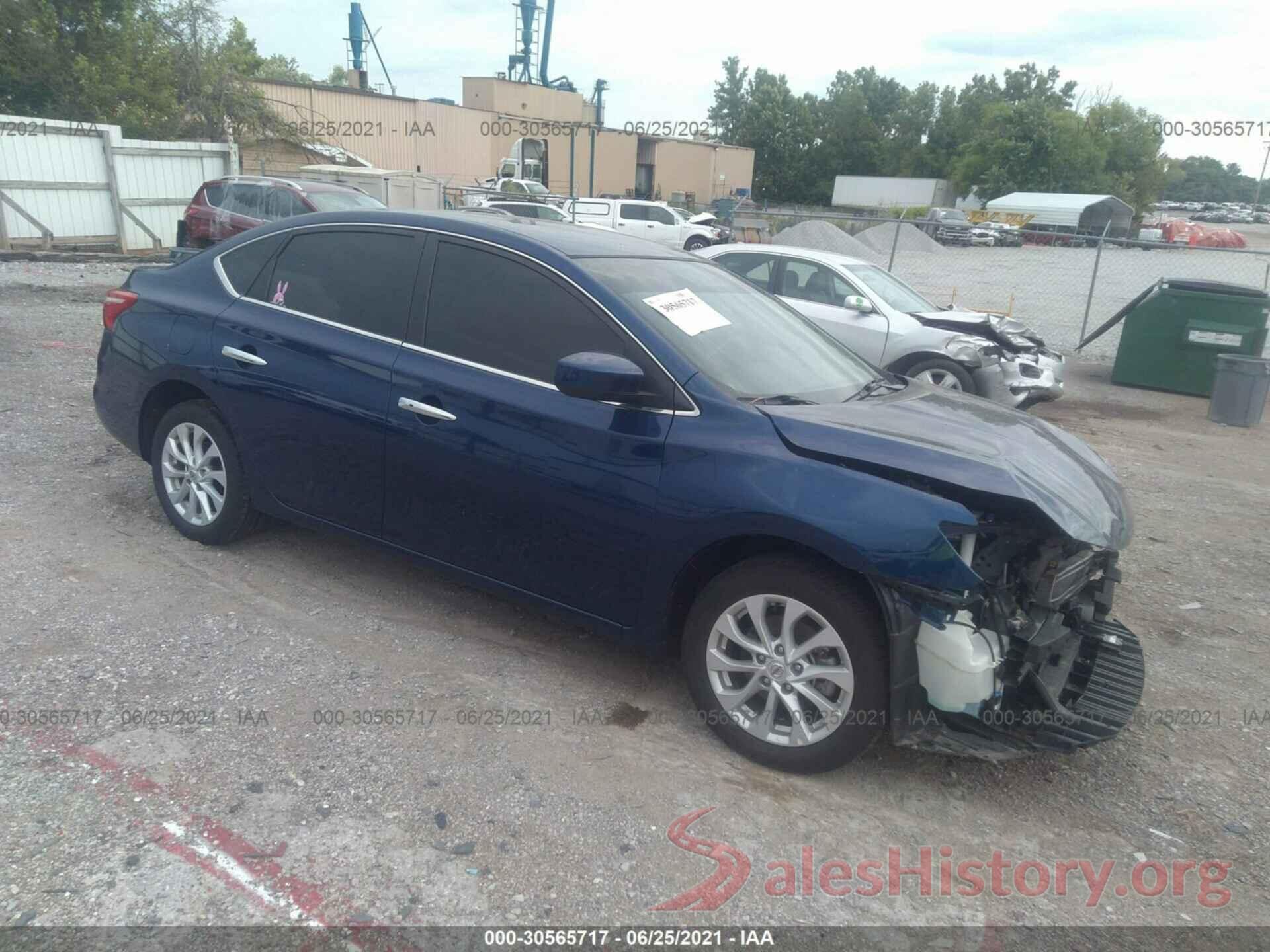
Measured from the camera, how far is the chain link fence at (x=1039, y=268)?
51.2 feet

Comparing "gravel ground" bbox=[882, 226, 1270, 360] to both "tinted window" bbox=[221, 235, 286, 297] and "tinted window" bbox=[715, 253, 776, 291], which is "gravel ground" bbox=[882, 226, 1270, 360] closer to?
"tinted window" bbox=[715, 253, 776, 291]

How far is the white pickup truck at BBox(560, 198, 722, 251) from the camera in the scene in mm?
25375

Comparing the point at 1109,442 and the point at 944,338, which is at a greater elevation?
the point at 944,338

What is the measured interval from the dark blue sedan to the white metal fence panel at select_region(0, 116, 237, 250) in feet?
50.3

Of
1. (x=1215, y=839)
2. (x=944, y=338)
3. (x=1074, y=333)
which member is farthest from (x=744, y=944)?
(x=1074, y=333)

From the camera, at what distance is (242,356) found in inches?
171

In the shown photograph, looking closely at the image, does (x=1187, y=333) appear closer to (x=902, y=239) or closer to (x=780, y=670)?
(x=780, y=670)

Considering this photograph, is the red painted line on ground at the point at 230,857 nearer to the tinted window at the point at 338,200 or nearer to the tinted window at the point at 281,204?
the tinted window at the point at 338,200

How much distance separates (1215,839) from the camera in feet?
10.3

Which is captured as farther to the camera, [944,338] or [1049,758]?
[944,338]

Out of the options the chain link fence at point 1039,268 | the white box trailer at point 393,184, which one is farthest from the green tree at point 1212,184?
the white box trailer at point 393,184

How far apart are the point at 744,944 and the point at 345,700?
175 cm

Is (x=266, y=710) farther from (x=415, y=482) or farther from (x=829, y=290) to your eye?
(x=829, y=290)

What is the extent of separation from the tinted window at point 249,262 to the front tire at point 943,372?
243 inches
